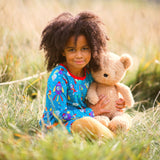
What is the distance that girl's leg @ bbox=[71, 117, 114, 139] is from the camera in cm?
165

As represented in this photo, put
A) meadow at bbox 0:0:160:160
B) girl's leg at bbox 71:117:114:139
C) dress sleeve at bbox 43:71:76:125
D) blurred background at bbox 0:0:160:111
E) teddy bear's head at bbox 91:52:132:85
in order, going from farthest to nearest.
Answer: blurred background at bbox 0:0:160:111 < teddy bear's head at bbox 91:52:132:85 < dress sleeve at bbox 43:71:76:125 < girl's leg at bbox 71:117:114:139 < meadow at bbox 0:0:160:160

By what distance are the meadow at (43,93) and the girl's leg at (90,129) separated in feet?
0.28

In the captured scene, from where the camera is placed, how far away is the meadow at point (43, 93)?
1.26m

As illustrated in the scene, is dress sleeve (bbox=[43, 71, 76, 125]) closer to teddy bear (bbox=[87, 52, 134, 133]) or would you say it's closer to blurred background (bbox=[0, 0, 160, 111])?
teddy bear (bbox=[87, 52, 134, 133])

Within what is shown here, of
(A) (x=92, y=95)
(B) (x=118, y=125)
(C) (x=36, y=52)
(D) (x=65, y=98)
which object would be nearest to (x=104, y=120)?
(B) (x=118, y=125)

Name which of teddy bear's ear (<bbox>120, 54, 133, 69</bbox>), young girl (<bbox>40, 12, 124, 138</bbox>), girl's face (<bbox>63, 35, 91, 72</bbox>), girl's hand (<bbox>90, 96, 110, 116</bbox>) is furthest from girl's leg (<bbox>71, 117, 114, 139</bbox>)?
teddy bear's ear (<bbox>120, 54, 133, 69</bbox>)

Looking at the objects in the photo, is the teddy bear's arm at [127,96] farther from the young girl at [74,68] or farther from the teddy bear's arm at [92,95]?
the teddy bear's arm at [92,95]

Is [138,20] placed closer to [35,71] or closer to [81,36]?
[35,71]

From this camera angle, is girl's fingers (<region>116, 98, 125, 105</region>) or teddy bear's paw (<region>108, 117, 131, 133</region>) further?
girl's fingers (<region>116, 98, 125, 105</region>)

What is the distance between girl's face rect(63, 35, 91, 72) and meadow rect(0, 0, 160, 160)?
1.82ft

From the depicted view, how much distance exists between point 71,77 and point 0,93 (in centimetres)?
83

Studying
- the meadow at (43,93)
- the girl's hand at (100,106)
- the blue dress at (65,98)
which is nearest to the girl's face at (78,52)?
the blue dress at (65,98)

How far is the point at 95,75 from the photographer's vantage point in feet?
6.50

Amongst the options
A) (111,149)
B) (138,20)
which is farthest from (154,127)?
(138,20)
